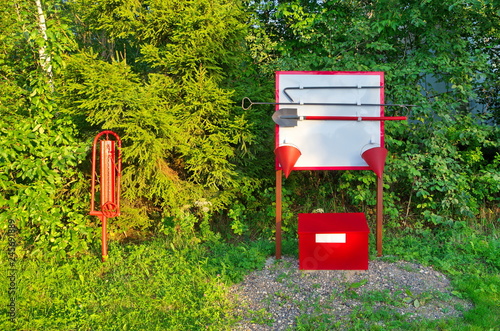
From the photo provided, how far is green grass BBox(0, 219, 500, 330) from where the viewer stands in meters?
3.75

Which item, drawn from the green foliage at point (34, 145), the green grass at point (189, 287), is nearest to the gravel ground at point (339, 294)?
the green grass at point (189, 287)

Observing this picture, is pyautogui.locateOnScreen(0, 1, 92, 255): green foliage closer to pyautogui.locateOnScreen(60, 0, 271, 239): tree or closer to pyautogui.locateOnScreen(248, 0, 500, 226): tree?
pyautogui.locateOnScreen(60, 0, 271, 239): tree

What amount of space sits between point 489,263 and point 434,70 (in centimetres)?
284

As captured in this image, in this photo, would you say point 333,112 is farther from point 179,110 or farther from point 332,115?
point 179,110

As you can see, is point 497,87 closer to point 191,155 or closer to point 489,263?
point 489,263

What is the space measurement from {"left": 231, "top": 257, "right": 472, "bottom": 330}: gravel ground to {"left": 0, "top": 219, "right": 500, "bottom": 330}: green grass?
0.14 ft

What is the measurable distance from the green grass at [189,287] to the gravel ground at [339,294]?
4cm

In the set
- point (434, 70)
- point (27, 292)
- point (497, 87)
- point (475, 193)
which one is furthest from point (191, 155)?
point (497, 87)

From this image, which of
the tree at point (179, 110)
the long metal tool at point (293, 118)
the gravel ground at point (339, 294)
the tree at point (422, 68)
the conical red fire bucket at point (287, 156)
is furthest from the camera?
the tree at point (422, 68)

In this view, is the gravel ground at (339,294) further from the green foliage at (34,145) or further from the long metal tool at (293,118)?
the green foliage at (34,145)

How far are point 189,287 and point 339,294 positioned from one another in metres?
1.45

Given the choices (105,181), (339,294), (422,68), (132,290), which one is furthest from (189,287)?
(422,68)

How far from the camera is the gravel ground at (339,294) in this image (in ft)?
12.7

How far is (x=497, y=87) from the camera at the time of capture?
23.0ft
